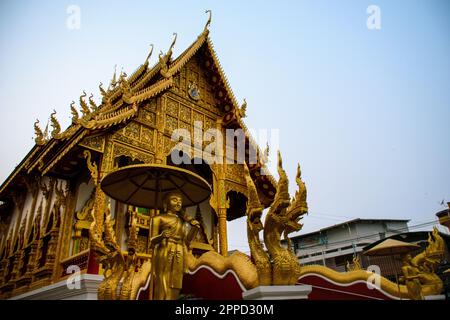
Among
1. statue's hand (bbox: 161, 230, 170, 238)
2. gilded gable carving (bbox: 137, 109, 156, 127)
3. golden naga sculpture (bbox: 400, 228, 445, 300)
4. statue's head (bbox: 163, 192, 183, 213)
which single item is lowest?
golden naga sculpture (bbox: 400, 228, 445, 300)

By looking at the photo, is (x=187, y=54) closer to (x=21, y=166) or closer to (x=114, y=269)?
(x=21, y=166)

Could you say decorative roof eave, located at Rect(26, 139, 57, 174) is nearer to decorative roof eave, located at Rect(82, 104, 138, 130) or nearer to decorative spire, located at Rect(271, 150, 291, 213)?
decorative roof eave, located at Rect(82, 104, 138, 130)

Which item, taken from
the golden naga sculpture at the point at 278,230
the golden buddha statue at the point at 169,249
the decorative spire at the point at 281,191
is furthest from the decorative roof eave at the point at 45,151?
the decorative spire at the point at 281,191

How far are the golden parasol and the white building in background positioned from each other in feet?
59.5

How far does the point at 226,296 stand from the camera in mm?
3834

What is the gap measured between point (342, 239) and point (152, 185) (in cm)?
2051

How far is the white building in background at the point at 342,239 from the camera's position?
21.5m

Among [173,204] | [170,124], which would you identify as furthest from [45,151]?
[173,204]

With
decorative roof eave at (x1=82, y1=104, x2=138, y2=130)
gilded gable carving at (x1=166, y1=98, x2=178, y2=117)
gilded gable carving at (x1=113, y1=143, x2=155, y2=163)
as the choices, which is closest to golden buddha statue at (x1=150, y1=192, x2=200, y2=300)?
decorative roof eave at (x1=82, y1=104, x2=138, y2=130)

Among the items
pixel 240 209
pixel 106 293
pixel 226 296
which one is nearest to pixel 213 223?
pixel 240 209

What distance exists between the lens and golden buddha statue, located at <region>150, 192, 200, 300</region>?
13.5ft

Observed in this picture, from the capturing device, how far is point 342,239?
22984mm

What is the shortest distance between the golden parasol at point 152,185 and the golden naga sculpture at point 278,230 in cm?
166
